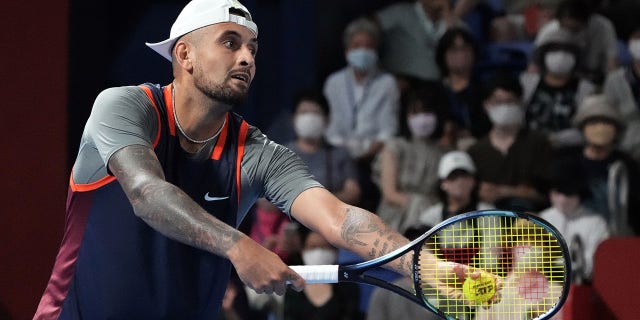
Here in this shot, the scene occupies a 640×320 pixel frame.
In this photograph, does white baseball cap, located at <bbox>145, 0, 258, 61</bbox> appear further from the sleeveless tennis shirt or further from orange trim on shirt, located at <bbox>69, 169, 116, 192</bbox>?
orange trim on shirt, located at <bbox>69, 169, 116, 192</bbox>

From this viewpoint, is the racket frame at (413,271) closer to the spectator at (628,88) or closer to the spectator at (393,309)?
the spectator at (393,309)

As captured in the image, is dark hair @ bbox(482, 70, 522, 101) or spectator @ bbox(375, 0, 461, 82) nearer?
dark hair @ bbox(482, 70, 522, 101)

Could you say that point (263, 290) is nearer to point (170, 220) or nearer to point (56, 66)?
point (170, 220)

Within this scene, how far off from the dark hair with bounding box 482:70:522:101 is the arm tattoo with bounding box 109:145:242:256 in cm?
438

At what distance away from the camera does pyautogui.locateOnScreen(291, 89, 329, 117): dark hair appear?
24.5ft

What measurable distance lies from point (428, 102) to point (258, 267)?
446 cm

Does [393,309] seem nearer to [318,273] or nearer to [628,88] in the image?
[628,88]

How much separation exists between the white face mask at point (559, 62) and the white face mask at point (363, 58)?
1.16 meters

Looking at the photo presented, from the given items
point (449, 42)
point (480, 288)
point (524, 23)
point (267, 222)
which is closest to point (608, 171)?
point (449, 42)

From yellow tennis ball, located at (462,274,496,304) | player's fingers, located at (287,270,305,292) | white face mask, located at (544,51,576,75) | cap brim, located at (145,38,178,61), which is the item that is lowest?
yellow tennis ball, located at (462,274,496,304)

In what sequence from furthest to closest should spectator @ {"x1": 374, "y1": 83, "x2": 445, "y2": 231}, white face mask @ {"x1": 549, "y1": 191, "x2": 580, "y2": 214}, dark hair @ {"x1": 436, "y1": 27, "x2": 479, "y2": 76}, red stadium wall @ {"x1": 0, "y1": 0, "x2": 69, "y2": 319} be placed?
dark hair @ {"x1": 436, "y1": 27, "x2": 479, "y2": 76} < spectator @ {"x1": 374, "y1": 83, "x2": 445, "y2": 231} < white face mask @ {"x1": 549, "y1": 191, "x2": 580, "y2": 214} < red stadium wall @ {"x1": 0, "y1": 0, "x2": 69, "y2": 319}

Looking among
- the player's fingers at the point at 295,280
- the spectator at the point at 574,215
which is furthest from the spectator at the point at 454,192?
the player's fingers at the point at 295,280

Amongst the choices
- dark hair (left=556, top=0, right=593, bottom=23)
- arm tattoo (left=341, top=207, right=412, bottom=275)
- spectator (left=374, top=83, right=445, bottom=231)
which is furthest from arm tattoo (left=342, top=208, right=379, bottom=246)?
dark hair (left=556, top=0, right=593, bottom=23)

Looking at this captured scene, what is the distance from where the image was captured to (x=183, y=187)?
3703mm
